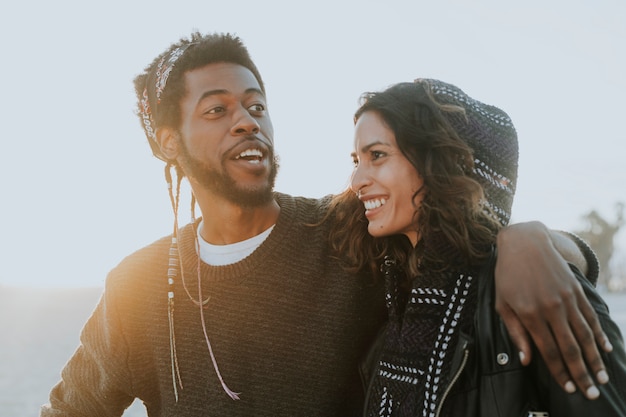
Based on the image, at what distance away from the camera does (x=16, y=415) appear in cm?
897

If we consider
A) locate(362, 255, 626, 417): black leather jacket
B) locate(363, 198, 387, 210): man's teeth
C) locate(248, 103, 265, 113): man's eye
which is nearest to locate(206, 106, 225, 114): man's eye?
locate(248, 103, 265, 113): man's eye

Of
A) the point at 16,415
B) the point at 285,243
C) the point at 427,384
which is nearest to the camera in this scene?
the point at 427,384

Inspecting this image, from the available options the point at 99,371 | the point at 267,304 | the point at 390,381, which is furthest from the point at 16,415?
the point at 390,381

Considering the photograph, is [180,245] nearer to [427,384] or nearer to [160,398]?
[160,398]

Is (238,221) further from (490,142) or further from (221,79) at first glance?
(490,142)

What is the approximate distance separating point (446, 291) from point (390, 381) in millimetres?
411

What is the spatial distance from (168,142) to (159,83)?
0.31 meters

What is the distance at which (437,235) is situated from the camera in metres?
2.36

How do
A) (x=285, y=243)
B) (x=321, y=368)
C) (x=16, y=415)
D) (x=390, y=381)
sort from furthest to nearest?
1. (x=16, y=415)
2. (x=285, y=243)
3. (x=321, y=368)
4. (x=390, y=381)

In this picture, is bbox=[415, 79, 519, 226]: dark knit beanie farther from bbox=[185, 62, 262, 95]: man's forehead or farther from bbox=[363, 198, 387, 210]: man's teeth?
bbox=[185, 62, 262, 95]: man's forehead

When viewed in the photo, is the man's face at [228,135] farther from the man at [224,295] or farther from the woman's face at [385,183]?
the woman's face at [385,183]

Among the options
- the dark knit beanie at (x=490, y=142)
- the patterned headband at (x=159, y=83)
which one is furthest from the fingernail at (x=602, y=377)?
the patterned headband at (x=159, y=83)

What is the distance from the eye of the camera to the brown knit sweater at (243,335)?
9.08 ft

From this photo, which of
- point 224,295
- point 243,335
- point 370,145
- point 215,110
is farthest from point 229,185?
point 370,145
